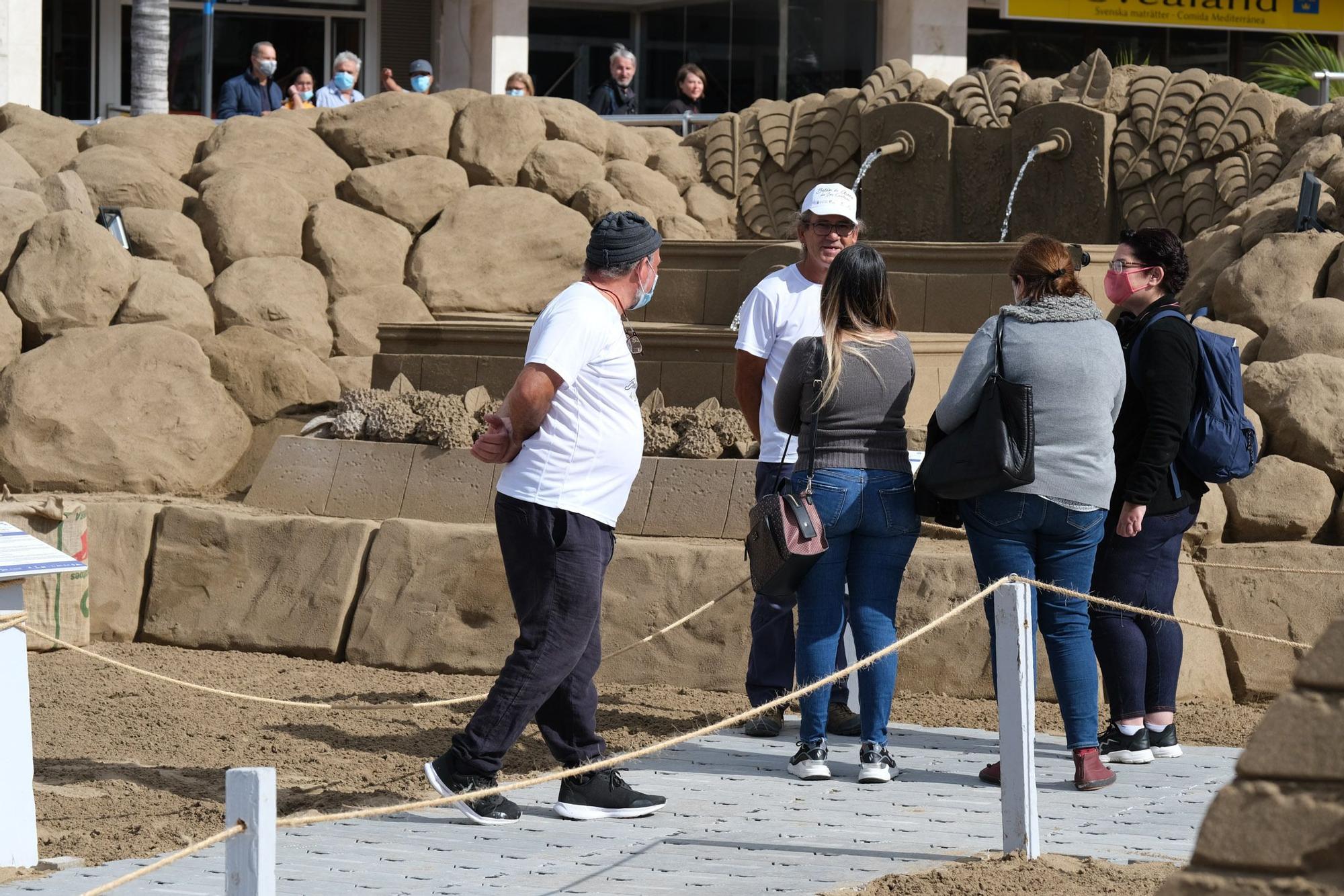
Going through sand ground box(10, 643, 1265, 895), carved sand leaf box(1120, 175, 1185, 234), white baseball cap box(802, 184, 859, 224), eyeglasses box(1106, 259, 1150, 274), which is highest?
carved sand leaf box(1120, 175, 1185, 234)

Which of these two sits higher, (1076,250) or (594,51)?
(594,51)

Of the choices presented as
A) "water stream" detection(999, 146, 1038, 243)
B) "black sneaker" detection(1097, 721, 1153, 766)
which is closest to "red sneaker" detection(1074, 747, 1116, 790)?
"black sneaker" detection(1097, 721, 1153, 766)

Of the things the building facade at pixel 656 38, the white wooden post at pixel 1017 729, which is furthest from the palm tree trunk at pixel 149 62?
the white wooden post at pixel 1017 729

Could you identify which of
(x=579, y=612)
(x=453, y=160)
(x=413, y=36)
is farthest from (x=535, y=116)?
(x=413, y=36)

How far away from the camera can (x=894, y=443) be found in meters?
4.81

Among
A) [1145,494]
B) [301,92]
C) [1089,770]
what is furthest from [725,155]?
[1089,770]

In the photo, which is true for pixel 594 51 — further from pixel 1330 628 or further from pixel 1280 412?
pixel 1330 628

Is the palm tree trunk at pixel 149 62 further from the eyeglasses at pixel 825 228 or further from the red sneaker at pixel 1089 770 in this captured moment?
the red sneaker at pixel 1089 770

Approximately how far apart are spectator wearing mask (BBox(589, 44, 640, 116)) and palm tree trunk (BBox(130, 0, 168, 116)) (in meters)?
3.69

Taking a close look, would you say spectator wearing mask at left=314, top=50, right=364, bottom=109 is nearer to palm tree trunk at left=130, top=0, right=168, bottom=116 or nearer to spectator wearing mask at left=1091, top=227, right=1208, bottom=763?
palm tree trunk at left=130, top=0, right=168, bottom=116

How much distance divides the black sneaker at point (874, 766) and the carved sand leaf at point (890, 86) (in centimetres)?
757

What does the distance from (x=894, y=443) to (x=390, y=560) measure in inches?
121

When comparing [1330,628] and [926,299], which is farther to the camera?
[926,299]

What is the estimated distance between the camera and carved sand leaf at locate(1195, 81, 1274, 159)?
33.7 feet
